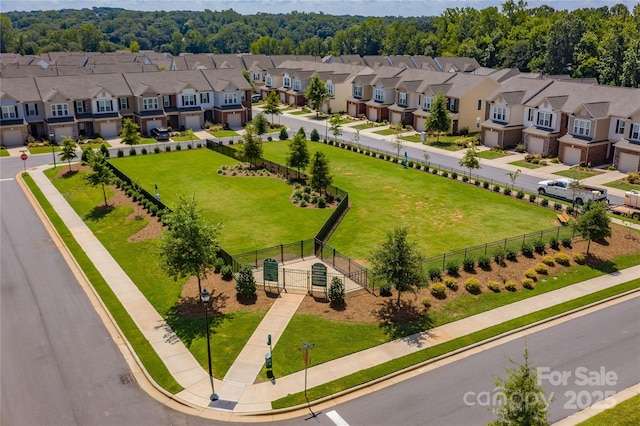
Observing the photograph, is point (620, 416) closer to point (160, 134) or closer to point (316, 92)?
point (160, 134)

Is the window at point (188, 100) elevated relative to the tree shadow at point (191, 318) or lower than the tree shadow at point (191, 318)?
elevated

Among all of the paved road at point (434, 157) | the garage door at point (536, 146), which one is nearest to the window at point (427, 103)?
the paved road at point (434, 157)

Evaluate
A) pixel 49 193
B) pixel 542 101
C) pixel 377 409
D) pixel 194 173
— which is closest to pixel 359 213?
pixel 194 173

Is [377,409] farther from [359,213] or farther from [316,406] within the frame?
[359,213]

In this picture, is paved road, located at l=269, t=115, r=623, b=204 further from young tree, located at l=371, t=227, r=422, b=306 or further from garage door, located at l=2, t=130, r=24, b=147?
garage door, located at l=2, t=130, r=24, b=147

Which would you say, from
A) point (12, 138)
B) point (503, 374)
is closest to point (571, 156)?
point (503, 374)

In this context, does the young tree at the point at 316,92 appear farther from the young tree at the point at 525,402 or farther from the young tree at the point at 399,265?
the young tree at the point at 525,402
